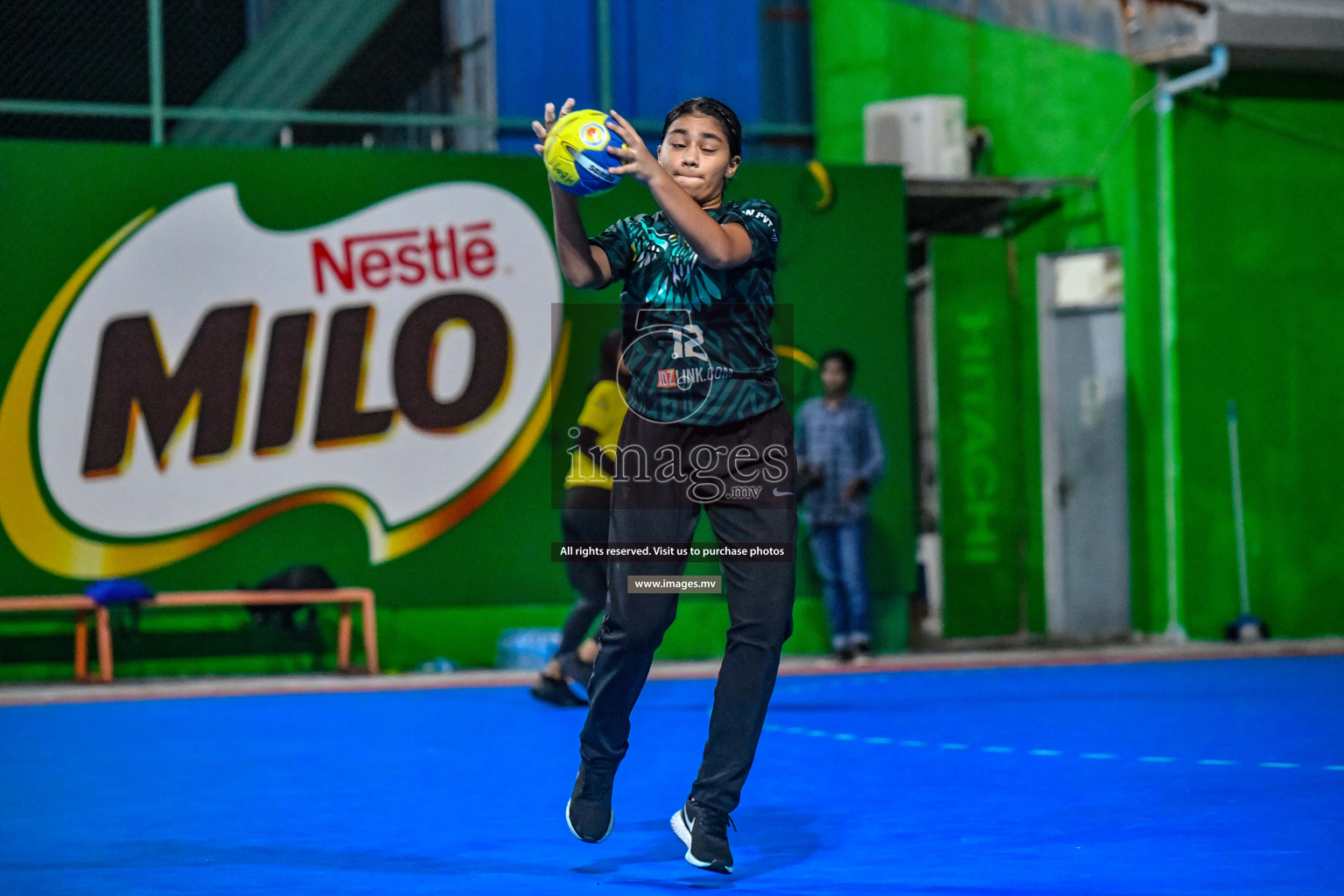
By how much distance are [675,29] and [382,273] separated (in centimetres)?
329

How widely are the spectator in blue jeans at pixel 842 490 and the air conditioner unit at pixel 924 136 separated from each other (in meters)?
2.34

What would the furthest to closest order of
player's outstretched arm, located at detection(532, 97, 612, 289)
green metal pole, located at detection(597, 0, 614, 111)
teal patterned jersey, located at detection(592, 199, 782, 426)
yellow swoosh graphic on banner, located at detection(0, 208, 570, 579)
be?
green metal pole, located at detection(597, 0, 614, 111), yellow swoosh graphic on banner, located at detection(0, 208, 570, 579), teal patterned jersey, located at detection(592, 199, 782, 426), player's outstretched arm, located at detection(532, 97, 612, 289)

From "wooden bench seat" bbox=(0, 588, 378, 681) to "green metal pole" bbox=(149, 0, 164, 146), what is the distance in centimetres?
320

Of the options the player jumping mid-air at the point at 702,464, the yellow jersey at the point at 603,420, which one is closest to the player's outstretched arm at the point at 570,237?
the player jumping mid-air at the point at 702,464

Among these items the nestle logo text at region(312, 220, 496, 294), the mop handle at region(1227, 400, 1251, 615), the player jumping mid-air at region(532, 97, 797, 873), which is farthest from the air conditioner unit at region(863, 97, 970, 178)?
the player jumping mid-air at region(532, 97, 797, 873)

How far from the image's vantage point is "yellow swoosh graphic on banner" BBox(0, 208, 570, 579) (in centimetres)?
1080

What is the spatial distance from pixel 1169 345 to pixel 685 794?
7.78 meters

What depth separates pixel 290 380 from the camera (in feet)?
37.1

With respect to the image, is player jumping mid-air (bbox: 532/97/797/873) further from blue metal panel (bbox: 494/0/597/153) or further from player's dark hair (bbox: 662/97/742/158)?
blue metal panel (bbox: 494/0/597/153)

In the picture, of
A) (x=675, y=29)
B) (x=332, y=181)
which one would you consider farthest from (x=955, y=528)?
(x=332, y=181)

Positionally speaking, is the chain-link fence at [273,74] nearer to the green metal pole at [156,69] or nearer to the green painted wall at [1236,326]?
the green metal pole at [156,69]

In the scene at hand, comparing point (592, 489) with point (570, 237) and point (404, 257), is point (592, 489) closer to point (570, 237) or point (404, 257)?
point (404, 257)

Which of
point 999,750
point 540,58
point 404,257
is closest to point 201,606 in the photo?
point 404,257

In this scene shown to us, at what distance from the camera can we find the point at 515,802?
18.6 ft
